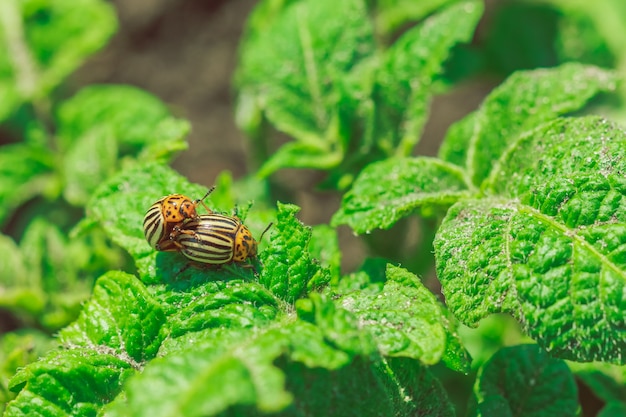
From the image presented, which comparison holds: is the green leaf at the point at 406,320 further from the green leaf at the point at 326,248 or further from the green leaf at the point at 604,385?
the green leaf at the point at 604,385

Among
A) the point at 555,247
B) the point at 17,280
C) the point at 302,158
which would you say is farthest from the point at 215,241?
the point at 17,280

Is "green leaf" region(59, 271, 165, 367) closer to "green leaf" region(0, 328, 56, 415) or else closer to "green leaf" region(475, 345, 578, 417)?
"green leaf" region(0, 328, 56, 415)

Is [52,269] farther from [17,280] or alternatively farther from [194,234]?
[194,234]

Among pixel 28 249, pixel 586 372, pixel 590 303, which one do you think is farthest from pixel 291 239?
pixel 28 249

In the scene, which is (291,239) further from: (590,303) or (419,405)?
(590,303)

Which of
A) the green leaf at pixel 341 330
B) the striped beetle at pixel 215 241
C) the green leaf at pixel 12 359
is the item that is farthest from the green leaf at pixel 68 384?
the green leaf at pixel 341 330

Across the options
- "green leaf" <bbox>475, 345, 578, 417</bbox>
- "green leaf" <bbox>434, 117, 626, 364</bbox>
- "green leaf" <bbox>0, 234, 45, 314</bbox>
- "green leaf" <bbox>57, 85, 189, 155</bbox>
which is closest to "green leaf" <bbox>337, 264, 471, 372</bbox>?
"green leaf" <bbox>434, 117, 626, 364</bbox>

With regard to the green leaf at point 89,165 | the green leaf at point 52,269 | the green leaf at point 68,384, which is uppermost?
the green leaf at point 89,165
